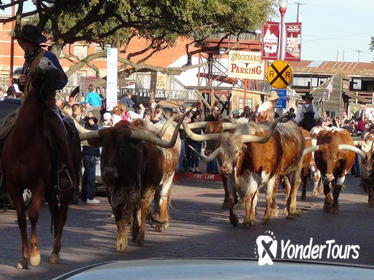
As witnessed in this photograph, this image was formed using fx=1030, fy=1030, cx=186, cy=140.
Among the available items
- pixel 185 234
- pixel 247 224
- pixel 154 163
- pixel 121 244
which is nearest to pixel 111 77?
pixel 247 224

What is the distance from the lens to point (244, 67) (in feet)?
120

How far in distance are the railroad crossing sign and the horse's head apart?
55.0ft

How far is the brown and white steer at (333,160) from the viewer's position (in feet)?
64.5

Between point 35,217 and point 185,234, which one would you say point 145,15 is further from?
point 35,217

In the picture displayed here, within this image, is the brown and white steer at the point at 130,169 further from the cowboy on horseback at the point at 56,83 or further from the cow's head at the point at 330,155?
the cow's head at the point at 330,155

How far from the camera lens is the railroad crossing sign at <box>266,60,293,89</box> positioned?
2752cm

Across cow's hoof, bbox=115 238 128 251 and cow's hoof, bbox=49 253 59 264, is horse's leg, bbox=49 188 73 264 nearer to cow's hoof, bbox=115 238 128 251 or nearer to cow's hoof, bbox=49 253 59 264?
cow's hoof, bbox=49 253 59 264

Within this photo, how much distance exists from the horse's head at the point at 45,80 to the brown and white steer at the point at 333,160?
9494 millimetres

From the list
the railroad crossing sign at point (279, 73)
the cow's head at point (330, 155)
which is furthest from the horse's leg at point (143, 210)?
the railroad crossing sign at point (279, 73)

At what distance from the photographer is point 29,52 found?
12.1 metres

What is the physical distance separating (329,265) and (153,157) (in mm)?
9778

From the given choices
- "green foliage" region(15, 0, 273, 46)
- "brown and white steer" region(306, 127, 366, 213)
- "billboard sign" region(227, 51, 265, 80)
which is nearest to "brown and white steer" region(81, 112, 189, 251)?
"brown and white steer" region(306, 127, 366, 213)

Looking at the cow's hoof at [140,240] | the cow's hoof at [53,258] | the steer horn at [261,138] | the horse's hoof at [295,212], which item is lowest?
the horse's hoof at [295,212]

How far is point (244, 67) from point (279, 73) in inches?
353
